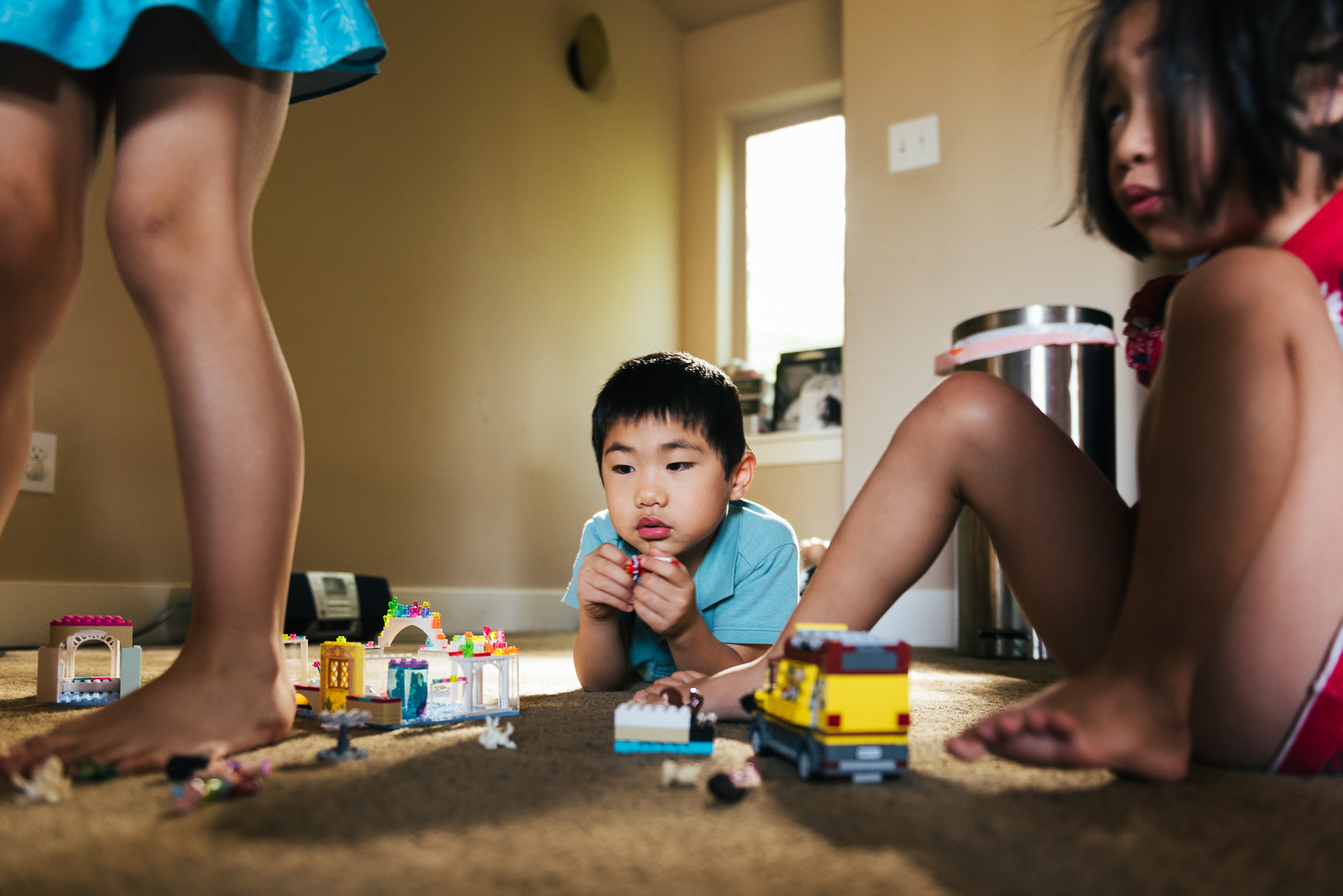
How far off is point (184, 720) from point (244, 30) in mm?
505

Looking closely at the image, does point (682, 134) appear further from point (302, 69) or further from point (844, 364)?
point (302, 69)

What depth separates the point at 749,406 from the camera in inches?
113

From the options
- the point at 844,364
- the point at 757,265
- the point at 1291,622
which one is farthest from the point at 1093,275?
the point at 1291,622

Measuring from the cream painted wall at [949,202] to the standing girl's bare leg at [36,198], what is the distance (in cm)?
171

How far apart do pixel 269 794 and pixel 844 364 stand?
1898mm

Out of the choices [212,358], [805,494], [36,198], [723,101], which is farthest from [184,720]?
[723,101]

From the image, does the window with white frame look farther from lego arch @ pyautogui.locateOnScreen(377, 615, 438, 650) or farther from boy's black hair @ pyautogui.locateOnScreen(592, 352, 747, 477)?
lego arch @ pyautogui.locateOnScreen(377, 615, 438, 650)

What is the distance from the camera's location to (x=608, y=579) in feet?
3.22

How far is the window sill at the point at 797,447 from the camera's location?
268cm

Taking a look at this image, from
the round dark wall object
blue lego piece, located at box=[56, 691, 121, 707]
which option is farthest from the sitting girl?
the round dark wall object

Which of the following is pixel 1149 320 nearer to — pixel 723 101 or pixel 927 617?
pixel 927 617

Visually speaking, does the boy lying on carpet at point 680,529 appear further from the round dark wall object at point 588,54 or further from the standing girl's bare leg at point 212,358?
the round dark wall object at point 588,54

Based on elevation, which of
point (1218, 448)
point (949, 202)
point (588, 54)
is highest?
point (588, 54)

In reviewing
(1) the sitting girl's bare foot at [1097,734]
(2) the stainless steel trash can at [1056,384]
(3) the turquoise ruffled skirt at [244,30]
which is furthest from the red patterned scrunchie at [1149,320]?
(2) the stainless steel trash can at [1056,384]
